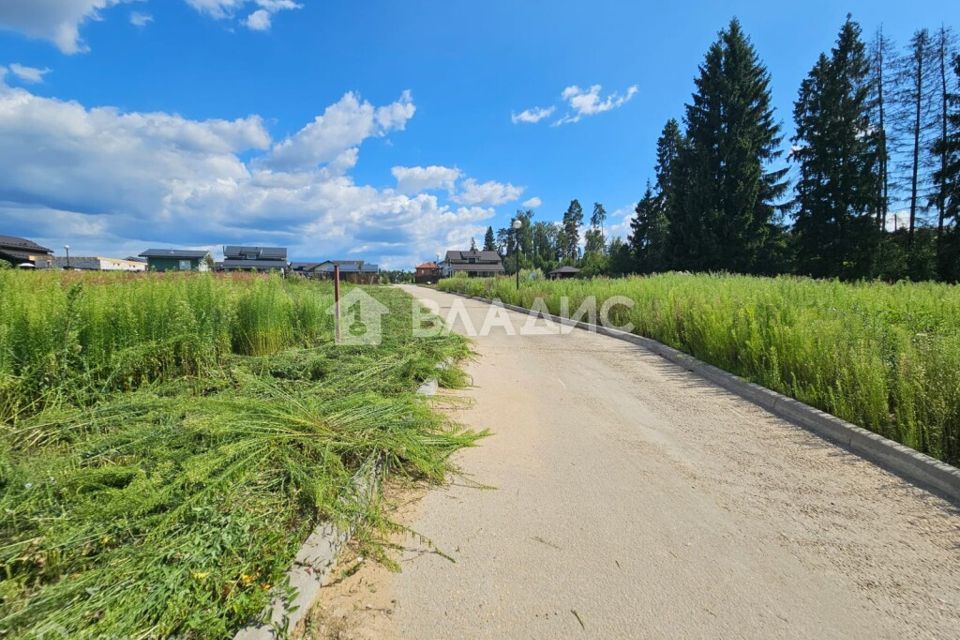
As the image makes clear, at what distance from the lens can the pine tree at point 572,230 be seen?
3620 inches

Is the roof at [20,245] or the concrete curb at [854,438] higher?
the roof at [20,245]

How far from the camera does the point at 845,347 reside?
4.87 m

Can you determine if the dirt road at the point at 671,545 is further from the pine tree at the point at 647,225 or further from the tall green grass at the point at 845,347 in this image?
the pine tree at the point at 647,225

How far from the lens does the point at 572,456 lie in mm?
3701

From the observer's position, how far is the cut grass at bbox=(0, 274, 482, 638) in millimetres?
1737

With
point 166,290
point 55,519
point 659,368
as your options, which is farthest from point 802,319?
point 166,290

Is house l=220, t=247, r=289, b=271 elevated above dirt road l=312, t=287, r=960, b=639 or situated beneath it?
elevated above

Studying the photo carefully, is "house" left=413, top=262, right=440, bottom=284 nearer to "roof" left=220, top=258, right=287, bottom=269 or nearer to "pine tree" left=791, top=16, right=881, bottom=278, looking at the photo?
"roof" left=220, top=258, right=287, bottom=269

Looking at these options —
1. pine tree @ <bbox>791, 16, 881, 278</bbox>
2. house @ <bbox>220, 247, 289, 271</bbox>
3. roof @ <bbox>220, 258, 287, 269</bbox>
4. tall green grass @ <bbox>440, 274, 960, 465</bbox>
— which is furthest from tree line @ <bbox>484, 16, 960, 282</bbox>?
house @ <bbox>220, 247, 289, 271</bbox>

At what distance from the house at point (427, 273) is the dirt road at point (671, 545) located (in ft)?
233

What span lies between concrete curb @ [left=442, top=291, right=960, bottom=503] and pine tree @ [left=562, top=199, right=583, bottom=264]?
8745 centimetres

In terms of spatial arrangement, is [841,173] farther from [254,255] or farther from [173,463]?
A: [254,255]

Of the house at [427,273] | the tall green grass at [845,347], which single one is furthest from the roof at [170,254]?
the tall green grass at [845,347]

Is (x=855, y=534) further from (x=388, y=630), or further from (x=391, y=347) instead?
(x=391, y=347)
